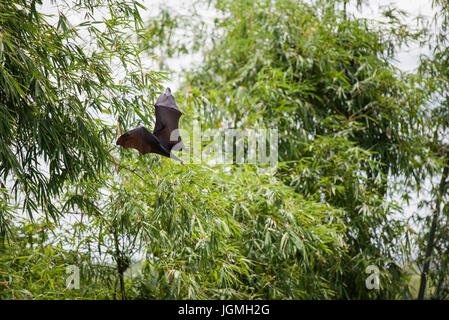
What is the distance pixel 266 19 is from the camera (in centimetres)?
561

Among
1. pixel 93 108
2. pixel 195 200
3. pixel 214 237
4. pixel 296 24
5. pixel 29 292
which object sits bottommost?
pixel 29 292

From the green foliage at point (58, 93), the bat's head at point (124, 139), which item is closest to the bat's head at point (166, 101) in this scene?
the green foliage at point (58, 93)

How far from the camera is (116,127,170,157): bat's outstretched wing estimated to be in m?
2.97

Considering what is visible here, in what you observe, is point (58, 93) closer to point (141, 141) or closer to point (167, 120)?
point (141, 141)

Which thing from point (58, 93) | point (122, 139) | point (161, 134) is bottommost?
point (122, 139)

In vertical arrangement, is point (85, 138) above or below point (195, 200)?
above

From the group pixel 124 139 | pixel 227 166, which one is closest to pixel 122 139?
pixel 124 139

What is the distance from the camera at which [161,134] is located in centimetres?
325

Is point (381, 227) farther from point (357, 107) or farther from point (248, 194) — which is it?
point (248, 194)

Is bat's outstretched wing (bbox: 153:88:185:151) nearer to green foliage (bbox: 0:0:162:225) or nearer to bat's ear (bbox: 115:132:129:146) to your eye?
green foliage (bbox: 0:0:162:225)

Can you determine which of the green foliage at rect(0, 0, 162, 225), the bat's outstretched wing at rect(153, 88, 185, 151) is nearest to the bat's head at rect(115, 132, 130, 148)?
the green foliage at rect(0, 0, 162, 225)

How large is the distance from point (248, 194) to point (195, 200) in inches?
27.7

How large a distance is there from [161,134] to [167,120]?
0.12 metres

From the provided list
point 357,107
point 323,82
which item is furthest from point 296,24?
point 357,107
